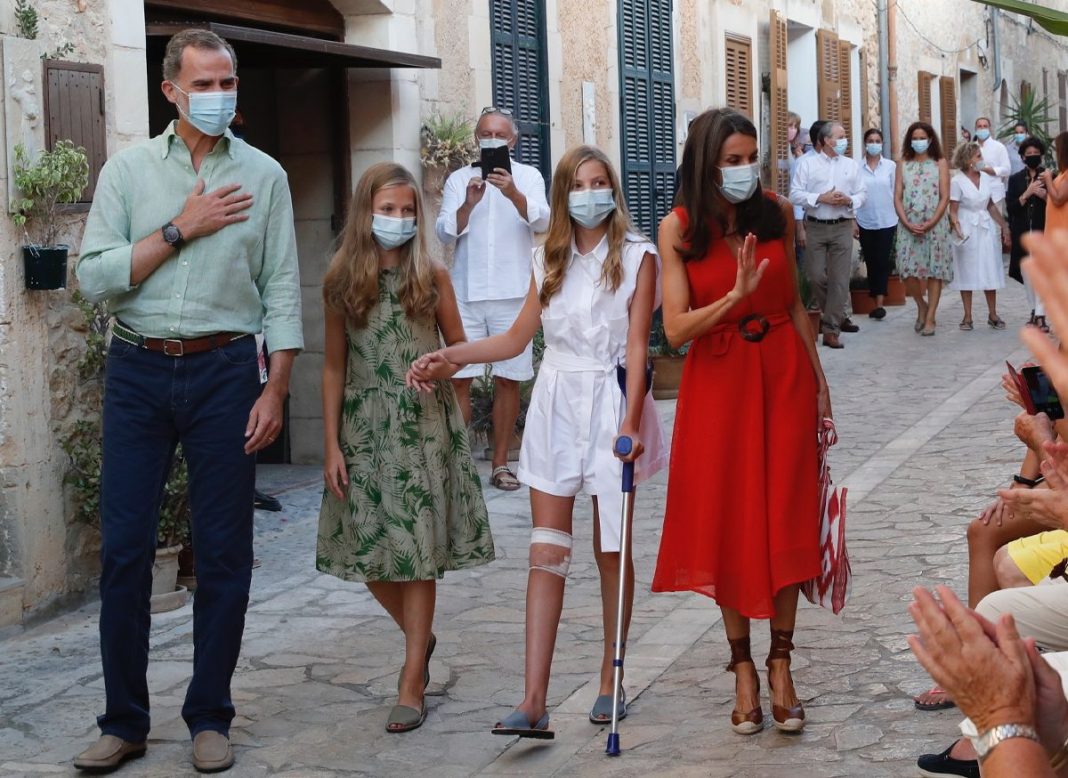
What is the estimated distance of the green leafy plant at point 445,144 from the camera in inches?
401

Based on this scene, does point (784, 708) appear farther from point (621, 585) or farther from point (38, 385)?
point (38, 385)

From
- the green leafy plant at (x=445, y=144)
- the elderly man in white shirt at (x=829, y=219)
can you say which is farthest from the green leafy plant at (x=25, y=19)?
the elderly man in white shirt at (x=829, y=219)

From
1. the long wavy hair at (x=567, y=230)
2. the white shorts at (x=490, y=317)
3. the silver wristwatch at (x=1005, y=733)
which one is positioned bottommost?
the silver wristwatch at (x=1005, y=733)

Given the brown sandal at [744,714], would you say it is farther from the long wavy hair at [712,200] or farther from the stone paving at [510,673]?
the long wavy hair at [712,200]

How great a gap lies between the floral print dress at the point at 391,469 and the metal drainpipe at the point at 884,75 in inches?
664

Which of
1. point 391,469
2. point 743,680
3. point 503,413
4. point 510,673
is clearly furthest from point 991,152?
point 743,680

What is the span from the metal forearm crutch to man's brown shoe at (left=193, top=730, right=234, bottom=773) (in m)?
1.09

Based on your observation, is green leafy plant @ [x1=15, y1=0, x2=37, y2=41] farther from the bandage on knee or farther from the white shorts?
the white shorts

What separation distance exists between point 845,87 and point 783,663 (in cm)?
1578

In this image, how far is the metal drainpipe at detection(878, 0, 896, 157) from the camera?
21250 mm

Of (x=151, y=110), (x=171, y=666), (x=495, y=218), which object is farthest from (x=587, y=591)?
(x=151, y=110)

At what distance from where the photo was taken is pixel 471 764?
4.82 m

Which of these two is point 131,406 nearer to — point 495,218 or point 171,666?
point 171,666

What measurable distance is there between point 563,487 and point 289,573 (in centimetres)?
254
